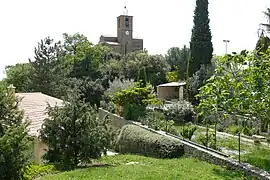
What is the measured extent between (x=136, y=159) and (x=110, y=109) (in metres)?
13.0

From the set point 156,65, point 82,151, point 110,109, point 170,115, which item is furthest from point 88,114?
point 156,65

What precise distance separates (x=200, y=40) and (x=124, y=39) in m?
44.9

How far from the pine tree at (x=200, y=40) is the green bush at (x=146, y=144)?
59.3ft

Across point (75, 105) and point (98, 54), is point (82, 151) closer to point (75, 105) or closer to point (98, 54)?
point (75, 105)

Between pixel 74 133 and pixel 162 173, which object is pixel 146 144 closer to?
pixel 74 133

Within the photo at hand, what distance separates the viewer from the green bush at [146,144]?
49.7 ft

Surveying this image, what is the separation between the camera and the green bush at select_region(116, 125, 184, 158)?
596 inches

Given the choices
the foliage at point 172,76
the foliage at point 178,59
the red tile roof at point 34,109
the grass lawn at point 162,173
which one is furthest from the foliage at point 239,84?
the foliage at point 172,76

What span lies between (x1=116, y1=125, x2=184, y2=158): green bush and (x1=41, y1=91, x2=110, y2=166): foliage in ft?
8.19

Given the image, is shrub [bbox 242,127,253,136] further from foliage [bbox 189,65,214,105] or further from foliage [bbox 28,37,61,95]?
foliage [bbox 28,37,61,95]

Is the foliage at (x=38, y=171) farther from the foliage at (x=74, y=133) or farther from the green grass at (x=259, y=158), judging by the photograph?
the green grass at (x=259, y=158)

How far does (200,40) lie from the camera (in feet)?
118

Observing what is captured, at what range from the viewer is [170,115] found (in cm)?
2295

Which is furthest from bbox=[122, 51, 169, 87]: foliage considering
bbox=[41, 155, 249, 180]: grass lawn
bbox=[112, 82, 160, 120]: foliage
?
bbox=[41, 155, 249, 180]: grass lawn
